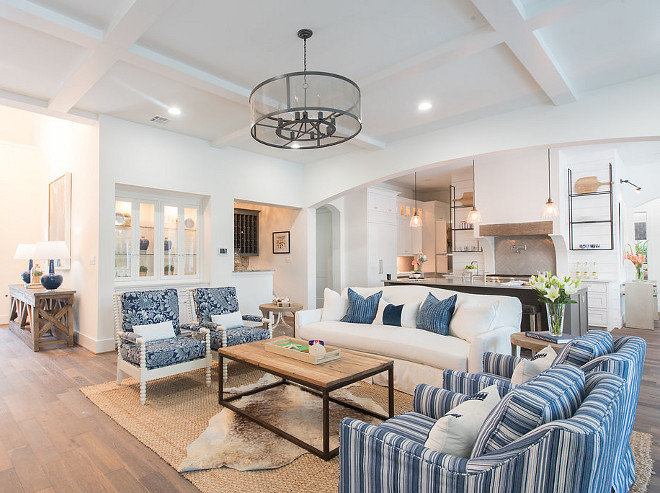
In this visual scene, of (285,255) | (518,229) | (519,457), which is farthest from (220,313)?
(518,229)

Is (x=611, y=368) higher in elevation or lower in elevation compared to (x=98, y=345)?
higher

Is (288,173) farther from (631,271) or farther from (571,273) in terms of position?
(631,271)

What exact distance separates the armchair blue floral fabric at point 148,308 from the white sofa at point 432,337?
143cm

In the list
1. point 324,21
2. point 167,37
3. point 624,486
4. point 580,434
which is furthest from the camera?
point 167,37

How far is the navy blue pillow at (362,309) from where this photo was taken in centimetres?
451

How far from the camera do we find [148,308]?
3.94m

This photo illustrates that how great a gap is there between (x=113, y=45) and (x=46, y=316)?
3.84 meters

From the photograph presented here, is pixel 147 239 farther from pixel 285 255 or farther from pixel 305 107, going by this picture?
pixel 305 107

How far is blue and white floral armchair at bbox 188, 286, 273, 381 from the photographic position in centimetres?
394

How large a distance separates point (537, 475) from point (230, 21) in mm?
3307

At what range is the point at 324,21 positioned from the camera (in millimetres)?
2971

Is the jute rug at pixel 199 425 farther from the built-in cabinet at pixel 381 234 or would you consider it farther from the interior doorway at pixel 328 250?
the built-in cabinet at pixel 381 234

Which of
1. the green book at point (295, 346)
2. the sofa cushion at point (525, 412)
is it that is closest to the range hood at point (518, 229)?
the green book at point (295, 346)

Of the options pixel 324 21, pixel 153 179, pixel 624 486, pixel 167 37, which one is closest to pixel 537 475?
pixel 624 486
